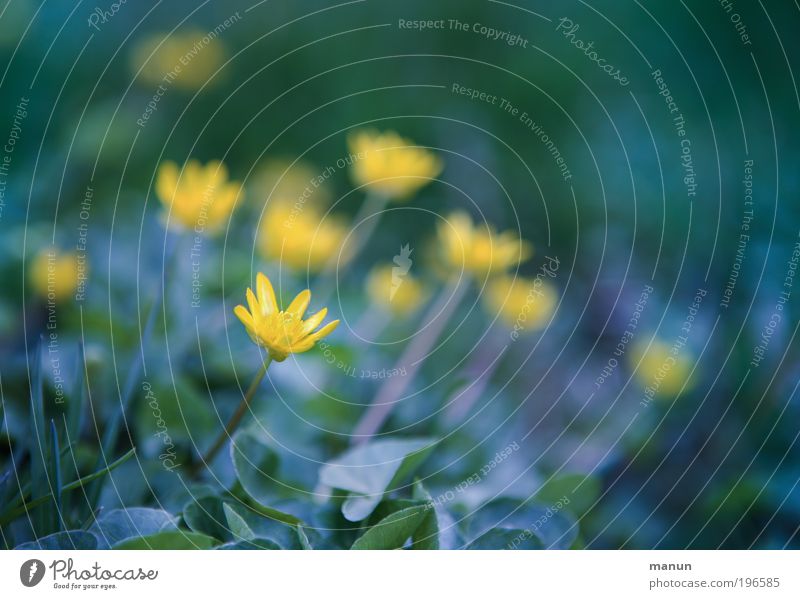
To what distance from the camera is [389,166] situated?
2.75ft

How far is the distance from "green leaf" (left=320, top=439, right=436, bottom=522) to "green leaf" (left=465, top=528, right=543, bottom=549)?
0.24 feet

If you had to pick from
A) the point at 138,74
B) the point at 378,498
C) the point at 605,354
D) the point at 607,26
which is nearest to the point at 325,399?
the point at 378,498

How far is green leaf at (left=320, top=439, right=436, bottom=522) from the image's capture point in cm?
58

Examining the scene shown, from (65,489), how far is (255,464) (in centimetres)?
13

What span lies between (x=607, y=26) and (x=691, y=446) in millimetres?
491

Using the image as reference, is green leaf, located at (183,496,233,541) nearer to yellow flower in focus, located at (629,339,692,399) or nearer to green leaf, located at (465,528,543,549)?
green leaf, located at (465,528,543,549)

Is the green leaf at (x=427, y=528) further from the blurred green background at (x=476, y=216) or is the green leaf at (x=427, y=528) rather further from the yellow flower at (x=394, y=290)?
the yellow flower at (x=394, y=290)

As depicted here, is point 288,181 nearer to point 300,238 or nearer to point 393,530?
point 300,238

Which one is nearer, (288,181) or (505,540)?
(505,540)

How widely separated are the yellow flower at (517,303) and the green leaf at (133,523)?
38 cm

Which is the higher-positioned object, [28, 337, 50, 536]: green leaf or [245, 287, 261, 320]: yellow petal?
[245, 287, 261, 320]: yellow petal

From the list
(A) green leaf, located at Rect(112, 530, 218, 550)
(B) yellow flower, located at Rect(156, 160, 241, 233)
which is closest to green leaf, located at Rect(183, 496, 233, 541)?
(A) green leaf, located at Rect(112, 530, 218, 550)

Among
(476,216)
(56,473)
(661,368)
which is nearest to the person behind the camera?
(56,473)

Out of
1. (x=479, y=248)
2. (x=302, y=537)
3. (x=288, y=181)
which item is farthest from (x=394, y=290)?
(x=302, y=537)
